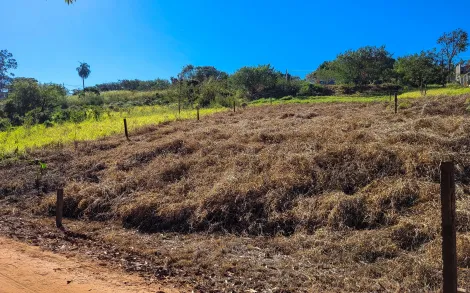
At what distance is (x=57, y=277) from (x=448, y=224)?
139 inches

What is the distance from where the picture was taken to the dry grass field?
358cm

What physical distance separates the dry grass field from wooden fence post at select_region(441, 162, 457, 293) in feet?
2.62

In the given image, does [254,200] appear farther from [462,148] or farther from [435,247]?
[462,148]

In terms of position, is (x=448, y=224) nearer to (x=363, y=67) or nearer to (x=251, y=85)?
(x=251, y=85)

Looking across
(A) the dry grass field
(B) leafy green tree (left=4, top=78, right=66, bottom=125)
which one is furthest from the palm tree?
(A) the dry grass field

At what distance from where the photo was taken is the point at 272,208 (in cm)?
512

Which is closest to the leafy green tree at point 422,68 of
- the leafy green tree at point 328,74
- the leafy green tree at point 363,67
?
the leafy green tree at point 363,67

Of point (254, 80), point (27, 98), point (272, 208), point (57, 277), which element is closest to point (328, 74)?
point (254, 80)

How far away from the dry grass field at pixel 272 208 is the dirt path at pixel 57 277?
28 cm

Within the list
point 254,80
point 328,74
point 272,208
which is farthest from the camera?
point 328,74

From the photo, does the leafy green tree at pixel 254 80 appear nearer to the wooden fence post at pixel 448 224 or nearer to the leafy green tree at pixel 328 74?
the leafy green tree at pixel 328 74

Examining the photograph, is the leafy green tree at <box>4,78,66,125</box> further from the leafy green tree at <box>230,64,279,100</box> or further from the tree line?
the leafy green tree at <box>230,64,279,100</box>

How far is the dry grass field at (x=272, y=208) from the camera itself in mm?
3578

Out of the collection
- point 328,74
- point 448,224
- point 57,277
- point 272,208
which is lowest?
point 57,277
